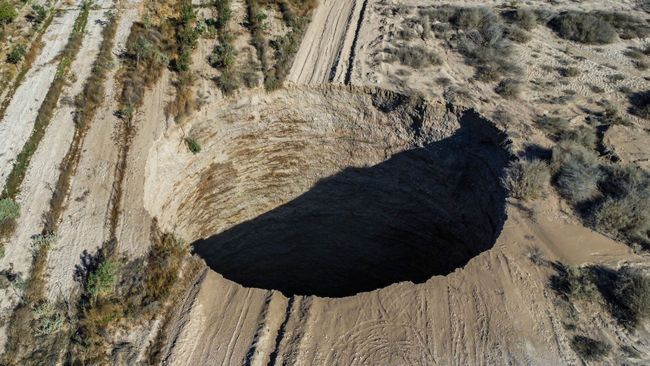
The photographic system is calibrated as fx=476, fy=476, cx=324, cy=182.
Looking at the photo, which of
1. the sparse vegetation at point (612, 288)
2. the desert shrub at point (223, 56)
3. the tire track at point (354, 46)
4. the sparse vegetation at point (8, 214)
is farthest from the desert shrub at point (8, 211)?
the sparse vegetation at point (612, 288)

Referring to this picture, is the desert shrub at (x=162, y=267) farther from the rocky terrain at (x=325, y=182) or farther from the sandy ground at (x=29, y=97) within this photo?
the sandy ground at (x=29, y=97)

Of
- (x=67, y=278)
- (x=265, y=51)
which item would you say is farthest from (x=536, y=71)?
(x=67, y=278)

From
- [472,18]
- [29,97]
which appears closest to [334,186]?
[472,18]

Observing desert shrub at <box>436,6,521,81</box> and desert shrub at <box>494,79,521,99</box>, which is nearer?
desert shrub at <box>494,79,521,99</box>

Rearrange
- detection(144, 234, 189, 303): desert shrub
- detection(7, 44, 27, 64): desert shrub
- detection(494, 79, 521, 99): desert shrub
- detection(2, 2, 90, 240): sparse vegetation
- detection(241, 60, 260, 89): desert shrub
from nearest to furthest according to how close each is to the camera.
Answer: detection(144, 234, 189, 303): desert shrub → detection(2, 2, 90, 240): sparse vegetation → detection(494, 79, 521, 99): desert shrub → detection(241, 60, 260, 89): desert shrub → detection(7, 44, 27, 64): desert shrub

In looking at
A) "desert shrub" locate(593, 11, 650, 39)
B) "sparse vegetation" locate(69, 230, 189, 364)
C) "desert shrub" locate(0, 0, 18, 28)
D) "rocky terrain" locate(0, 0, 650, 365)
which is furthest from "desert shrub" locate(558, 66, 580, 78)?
"desert shrub" locate(0, 0, 18, 28)

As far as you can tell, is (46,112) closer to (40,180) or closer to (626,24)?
(40,180)

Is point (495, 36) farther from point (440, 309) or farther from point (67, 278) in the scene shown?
point (67, 278)

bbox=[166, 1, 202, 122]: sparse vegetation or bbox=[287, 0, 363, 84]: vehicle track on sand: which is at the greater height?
bbox=[287, 0, 363, 84]: vehicle track on sand

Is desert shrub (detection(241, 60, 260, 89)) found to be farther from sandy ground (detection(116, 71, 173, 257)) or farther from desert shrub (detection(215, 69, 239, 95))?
sandy ground (detection(116, 71, 173, 257))
